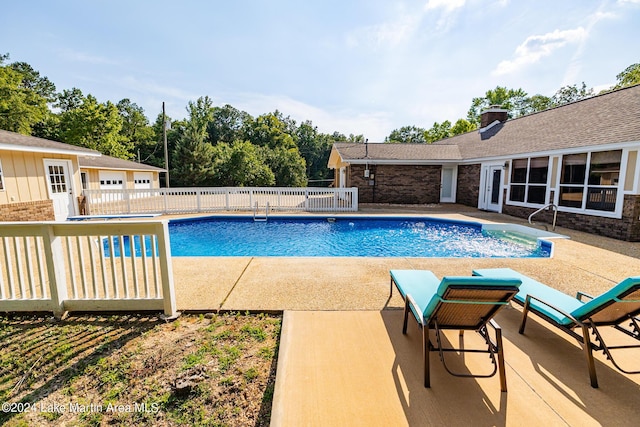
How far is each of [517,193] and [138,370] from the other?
44.6 feet

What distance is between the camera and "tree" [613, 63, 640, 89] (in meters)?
26.2

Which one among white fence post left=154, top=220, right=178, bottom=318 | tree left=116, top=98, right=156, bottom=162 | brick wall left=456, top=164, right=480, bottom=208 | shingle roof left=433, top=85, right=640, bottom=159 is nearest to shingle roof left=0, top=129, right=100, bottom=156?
white fence post left=154, top=220, right=178, bottom=318

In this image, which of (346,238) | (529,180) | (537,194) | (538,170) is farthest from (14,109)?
(537,194)

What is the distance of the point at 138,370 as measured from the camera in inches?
93.4

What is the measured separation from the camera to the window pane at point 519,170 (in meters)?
11.3

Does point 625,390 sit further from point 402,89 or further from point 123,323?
point 402,89

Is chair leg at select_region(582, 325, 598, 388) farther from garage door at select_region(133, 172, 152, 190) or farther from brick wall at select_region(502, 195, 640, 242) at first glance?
garage door at select_region(133, 172, 152, 190)

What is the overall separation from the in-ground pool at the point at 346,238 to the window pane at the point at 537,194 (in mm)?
2955

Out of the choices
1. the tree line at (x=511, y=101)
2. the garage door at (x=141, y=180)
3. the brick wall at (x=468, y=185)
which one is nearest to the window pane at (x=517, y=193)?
the brick wall at (x=468, y=185)

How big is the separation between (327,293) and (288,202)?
31.1 feet

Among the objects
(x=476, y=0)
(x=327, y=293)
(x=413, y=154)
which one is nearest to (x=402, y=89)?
(x=413, y=154)

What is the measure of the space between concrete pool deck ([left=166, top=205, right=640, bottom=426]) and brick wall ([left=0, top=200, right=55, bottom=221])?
26.3 ft

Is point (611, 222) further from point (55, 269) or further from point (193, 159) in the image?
point (193, 159)

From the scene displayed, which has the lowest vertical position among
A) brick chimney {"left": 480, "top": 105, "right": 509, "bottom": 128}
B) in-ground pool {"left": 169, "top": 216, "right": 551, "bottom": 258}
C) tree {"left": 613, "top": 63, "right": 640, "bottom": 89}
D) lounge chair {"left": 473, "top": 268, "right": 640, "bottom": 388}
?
in-ground pool {"left": 169, "top": 216, "right": 551, "bottom": 258}
